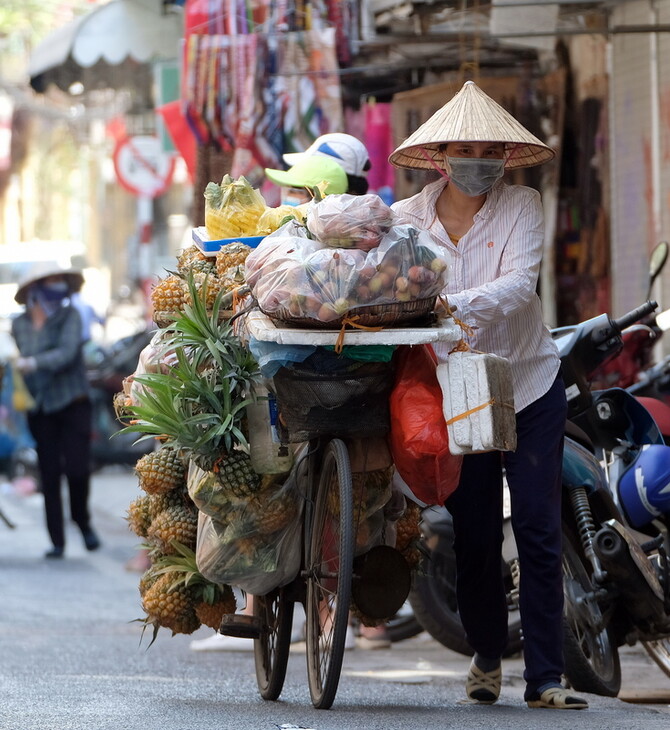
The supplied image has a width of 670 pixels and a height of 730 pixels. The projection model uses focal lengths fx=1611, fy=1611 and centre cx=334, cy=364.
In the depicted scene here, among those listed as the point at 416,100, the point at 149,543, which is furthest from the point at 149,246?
the point at 149,543

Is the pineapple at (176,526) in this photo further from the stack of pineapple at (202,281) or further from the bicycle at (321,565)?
the stack of pineapple at (202,281)

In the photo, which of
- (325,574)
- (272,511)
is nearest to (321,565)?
(325,574)

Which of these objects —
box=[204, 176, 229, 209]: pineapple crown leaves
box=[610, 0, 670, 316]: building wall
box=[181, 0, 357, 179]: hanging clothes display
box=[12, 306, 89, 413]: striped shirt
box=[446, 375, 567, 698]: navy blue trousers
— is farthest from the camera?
box=[12, 306, 89, 413]: striped shirt

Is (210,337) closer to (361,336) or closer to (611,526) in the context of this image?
(361,336)

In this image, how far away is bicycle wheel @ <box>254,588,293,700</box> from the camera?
18.5ft

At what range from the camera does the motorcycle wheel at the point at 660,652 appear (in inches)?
244

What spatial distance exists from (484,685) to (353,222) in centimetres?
185

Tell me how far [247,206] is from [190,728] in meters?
1.82

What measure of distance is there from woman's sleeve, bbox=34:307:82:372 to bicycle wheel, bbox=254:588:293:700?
646 cm

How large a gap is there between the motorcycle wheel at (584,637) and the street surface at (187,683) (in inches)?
4.1

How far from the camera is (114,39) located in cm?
1327

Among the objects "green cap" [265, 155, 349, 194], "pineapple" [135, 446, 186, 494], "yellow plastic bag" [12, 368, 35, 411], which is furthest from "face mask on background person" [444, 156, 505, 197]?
"yellow plastic bag" [12, 368, 35, 411]

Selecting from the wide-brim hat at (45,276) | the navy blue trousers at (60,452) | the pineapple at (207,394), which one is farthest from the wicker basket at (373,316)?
the navy blue trousers at (60,452)

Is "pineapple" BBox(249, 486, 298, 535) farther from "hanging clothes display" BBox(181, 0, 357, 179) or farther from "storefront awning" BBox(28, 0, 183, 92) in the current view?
"storefront awning" BBox(28, 0, 183, 92)
